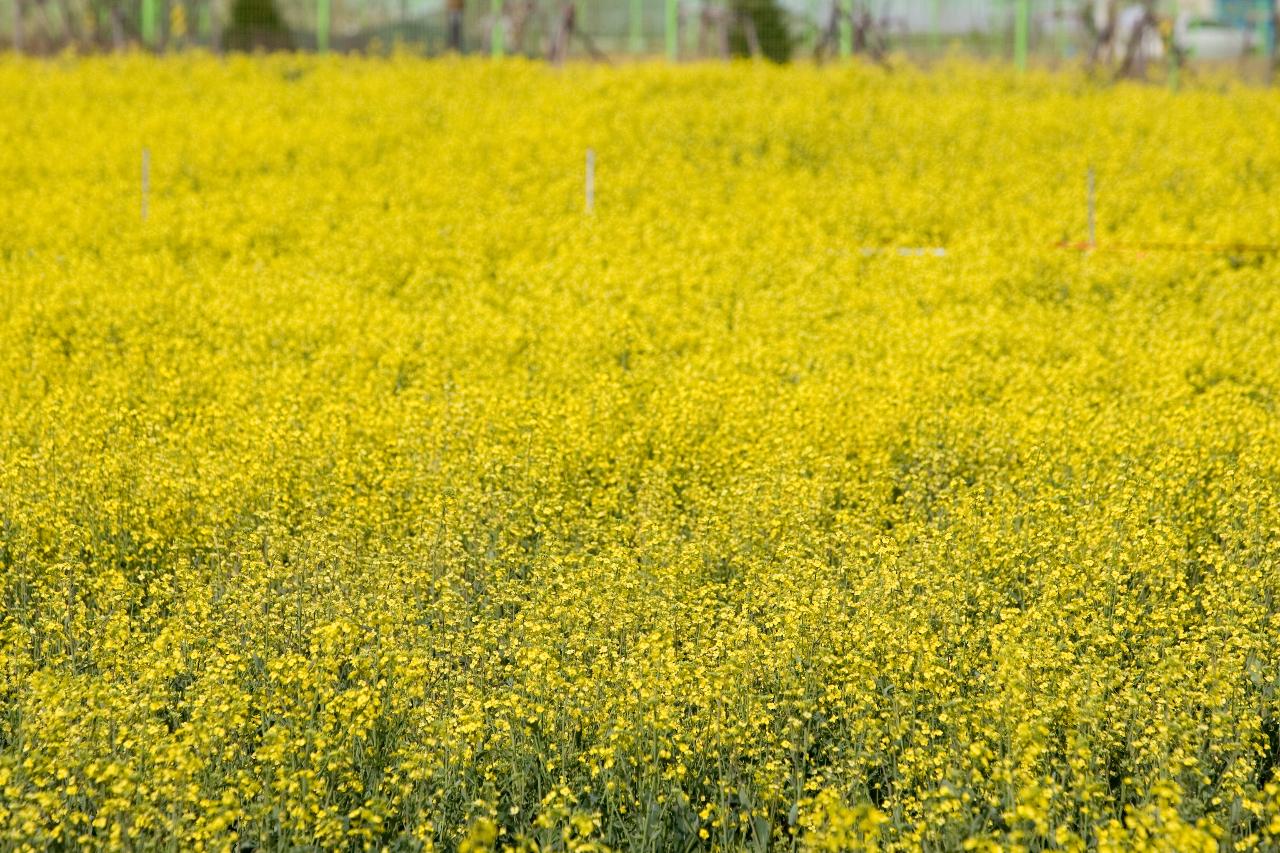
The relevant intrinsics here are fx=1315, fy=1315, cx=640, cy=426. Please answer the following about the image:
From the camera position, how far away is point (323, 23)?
28.2 meters

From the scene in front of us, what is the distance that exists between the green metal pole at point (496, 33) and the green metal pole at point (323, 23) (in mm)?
3511

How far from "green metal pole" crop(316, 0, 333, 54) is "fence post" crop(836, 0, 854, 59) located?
1081cm

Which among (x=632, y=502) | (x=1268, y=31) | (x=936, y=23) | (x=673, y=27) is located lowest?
(x=632, y=502)

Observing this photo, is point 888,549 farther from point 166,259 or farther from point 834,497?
point 166,259

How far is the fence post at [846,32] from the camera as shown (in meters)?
26.7

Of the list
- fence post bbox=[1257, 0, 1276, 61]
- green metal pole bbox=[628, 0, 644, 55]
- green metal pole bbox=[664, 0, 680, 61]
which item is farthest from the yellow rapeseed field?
green metal pole bbox=[628, 0, 644, 55]

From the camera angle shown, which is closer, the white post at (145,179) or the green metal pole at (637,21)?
the white post at (145,179)

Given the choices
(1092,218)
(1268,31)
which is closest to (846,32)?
(1268,31)

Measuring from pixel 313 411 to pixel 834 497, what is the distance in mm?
4111

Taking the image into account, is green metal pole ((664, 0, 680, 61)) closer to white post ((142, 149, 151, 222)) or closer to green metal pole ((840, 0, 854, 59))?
green metal pole ((840, 0, 854, 59))

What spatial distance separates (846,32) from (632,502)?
844 inches

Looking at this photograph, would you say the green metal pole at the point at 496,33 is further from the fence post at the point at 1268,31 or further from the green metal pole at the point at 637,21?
the fence post at the point at 1268,31

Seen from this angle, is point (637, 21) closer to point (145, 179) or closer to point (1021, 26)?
point (1021, 26)

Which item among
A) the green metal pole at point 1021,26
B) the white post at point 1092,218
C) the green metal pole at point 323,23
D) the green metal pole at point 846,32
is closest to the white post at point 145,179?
the green metal pole at point 323,23
